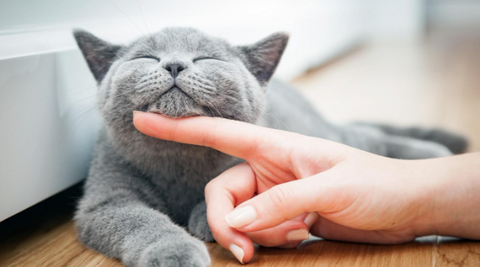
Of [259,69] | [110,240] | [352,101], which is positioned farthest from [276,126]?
[352,101]

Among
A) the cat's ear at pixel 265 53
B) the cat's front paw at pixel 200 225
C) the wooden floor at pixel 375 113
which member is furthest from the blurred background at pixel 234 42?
the cat's front paw at pixel 200 225

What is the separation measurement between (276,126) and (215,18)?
513 mm

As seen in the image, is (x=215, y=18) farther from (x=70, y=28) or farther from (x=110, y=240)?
(x=110, y=240)

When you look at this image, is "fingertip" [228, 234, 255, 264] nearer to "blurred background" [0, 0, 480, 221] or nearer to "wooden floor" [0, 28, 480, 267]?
"wooden floor" [0, 28, 480, 267]

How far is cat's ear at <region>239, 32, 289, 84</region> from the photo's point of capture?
3.78 feet

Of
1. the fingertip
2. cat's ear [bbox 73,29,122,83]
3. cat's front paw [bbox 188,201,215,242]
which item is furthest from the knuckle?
cat's ear [bbox 73,29,122,83]

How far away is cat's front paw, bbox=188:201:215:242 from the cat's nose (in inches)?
12.8

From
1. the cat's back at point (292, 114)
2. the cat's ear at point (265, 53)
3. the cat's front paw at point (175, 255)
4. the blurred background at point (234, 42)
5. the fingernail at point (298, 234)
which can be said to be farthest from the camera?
the cat's back at point (292, 114)

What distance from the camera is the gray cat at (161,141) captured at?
899mm

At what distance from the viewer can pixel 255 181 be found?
99 centimetres

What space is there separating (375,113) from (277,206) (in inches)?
60.9

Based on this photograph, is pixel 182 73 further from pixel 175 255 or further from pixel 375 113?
pixel 375 113

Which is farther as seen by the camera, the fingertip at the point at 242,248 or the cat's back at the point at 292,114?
the cat's back at the point at 292,114

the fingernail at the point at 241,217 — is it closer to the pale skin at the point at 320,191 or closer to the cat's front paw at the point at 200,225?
the pale skin at the point at 320,191
